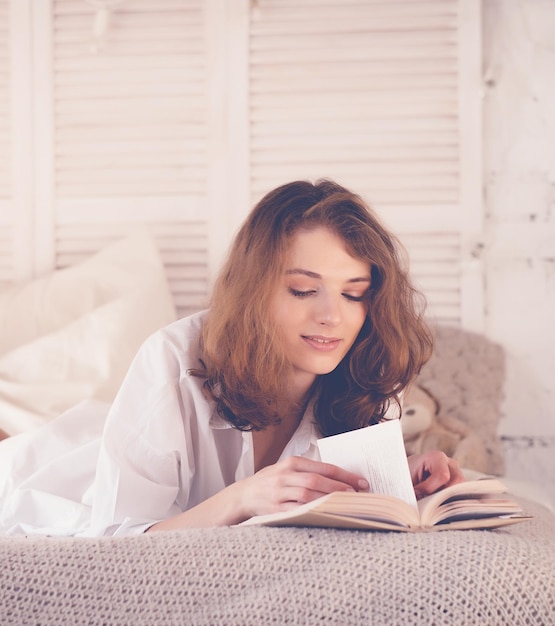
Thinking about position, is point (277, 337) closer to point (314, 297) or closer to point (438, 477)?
point (314, 297)

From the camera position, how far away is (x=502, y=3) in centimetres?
258

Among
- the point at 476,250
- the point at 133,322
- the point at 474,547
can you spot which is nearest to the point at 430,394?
the point at 476,250

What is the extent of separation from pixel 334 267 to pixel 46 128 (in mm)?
1602

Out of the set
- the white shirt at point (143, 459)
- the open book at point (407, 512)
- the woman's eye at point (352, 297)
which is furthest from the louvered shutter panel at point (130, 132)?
the open book at point (407, 512)

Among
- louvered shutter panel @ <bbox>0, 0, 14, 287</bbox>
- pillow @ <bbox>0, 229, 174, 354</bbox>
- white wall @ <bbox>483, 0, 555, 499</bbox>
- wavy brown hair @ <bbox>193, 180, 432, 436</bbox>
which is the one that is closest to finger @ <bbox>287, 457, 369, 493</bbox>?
wavy brown hair @ <bbox>193, 180, 432, 436</bbox>

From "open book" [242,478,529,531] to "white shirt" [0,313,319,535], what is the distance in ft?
1.01

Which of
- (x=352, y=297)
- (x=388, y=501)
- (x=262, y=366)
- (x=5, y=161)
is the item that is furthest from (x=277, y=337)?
(x=5, y=161)

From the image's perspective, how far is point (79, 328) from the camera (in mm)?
2232

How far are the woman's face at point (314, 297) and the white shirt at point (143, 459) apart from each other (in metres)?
0.17

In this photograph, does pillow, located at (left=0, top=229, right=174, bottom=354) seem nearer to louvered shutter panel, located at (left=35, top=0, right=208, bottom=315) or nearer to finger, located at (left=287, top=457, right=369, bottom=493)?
louvered shutter panel, located at (left=35, top=0, right=208, bottom=315)

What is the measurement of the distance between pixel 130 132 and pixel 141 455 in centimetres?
156

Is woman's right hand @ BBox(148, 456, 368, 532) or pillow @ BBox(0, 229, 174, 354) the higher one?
pillow @ BBox(0, 229, 174, 354)

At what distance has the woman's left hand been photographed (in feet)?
3.91

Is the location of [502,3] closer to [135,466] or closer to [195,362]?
[195,362]
